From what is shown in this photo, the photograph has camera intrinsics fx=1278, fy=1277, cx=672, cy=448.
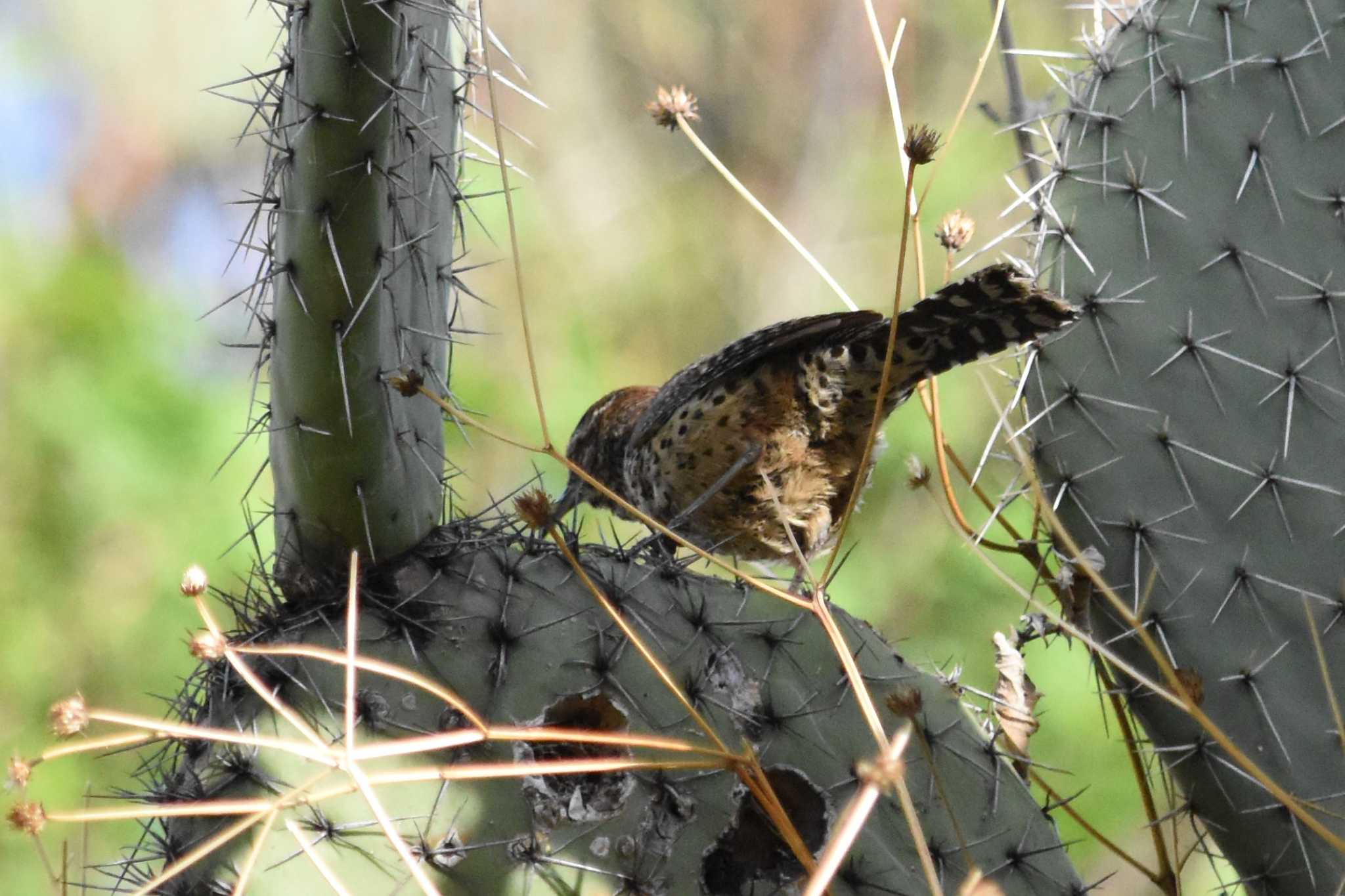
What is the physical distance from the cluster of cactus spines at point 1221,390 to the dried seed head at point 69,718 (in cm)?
101

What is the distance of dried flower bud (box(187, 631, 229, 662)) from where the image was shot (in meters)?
1.05

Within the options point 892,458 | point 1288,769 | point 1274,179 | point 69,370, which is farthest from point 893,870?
point 69,370

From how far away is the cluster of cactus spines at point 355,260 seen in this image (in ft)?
3.84

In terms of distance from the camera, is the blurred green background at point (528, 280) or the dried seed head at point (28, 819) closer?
the dried seed head at point (28, 819)

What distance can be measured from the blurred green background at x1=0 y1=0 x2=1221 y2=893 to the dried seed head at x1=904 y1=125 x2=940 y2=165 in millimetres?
2261

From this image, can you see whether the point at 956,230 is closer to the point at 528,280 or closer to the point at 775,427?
the point at 775,427

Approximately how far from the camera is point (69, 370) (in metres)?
3.72

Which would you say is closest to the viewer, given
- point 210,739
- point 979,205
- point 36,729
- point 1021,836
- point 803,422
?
point 210,739

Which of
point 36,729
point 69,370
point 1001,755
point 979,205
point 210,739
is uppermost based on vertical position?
point 69,370

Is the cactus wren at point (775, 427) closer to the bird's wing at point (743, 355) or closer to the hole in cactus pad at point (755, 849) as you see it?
the bird's wing at point (743, 355)

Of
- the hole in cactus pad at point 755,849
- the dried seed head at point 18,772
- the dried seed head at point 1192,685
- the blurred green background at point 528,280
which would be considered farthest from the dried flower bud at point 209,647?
the blurred green background at point 528,280

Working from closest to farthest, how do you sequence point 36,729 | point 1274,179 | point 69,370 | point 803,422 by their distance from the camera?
1. point 1274,179
2. point 803,422
3. point 36,729
4. point 69,370

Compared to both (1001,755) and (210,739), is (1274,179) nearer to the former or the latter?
(1001,755)

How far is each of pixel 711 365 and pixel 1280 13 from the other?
2.96 ft
